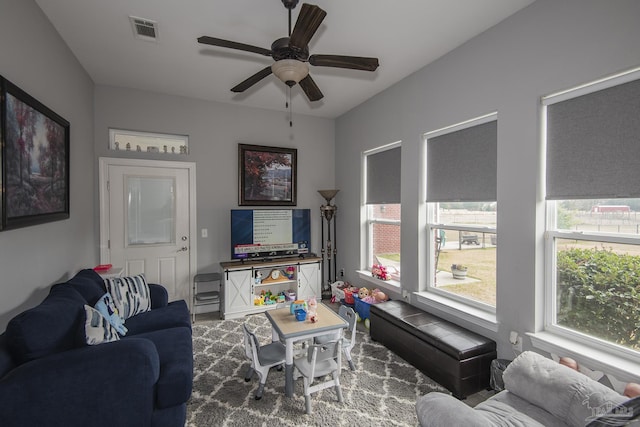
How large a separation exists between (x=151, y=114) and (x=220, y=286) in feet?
8.20

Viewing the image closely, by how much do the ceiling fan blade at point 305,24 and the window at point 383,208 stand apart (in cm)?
217

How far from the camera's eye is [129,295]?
2.70m

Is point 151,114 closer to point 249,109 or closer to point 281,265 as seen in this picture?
point 249,109

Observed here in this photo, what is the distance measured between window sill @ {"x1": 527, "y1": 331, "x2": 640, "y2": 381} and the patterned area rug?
0.84 metres

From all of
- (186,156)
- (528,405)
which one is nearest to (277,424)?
(528,405)

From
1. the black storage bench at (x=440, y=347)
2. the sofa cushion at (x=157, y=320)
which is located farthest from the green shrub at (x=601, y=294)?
the sofa cushion at (x=157, y=320)

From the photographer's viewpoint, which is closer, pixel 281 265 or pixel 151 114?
pixel 151 114

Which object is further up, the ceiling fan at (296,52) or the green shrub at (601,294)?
the ceiling fan at (296,52)

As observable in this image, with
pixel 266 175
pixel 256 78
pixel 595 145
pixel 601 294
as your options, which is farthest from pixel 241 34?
pixel 601 294

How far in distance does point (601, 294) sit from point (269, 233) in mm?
3546

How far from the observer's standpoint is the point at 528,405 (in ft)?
5.20

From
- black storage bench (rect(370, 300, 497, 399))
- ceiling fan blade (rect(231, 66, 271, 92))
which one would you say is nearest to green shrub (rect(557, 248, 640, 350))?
black storage bench (rect(370, 300, 497, 399))

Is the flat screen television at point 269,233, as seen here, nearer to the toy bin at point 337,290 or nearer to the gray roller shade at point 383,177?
the toy bin at point 337,290

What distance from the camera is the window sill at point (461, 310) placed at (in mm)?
2508
